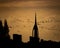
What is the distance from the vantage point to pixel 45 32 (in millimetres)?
17922

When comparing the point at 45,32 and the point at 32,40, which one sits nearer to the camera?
the point at 32,40

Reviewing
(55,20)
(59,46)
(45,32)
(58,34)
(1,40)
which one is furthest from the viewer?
(55,20)

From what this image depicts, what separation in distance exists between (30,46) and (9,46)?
479 mm

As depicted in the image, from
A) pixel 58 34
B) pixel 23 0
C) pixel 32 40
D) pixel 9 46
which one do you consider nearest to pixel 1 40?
pixel 9 46

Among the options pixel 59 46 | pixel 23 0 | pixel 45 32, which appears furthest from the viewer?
pixel 23 0

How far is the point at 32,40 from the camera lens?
5.69 meters

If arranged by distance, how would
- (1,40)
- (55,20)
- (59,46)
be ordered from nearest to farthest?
(59,46) < (1,40) < (55,20)

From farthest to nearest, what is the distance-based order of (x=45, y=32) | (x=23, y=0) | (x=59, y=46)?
(x=23, y=0) < (x=45, y=32) < (x=59, y=46)

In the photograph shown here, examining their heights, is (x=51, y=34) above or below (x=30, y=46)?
below

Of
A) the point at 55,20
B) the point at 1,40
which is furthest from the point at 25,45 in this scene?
the point at 55,20

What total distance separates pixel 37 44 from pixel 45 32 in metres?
12.4

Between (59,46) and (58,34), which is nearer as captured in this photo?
(59,46)

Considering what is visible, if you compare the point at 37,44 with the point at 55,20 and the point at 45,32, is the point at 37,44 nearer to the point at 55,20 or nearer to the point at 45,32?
the point at 45,32

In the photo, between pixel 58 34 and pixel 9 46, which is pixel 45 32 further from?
pixel 9 46
